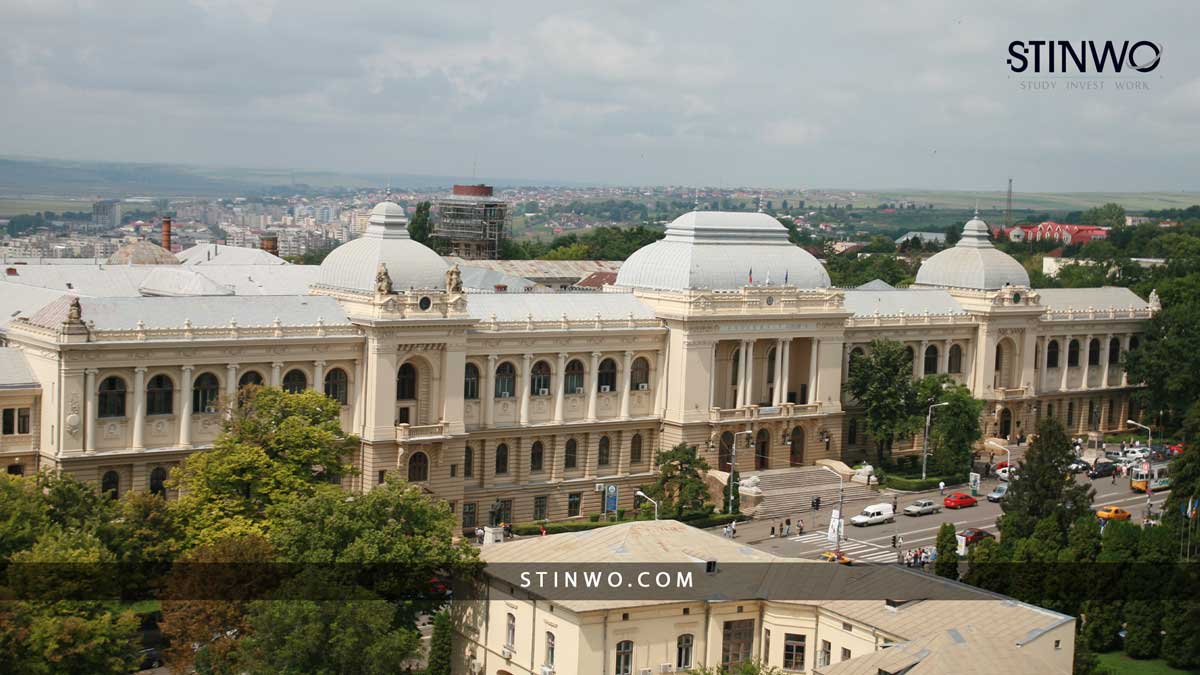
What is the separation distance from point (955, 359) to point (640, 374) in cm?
3500

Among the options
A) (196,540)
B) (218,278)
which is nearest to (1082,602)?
(196,540)

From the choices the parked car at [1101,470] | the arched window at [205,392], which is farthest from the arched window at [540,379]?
the parked car at [1101,470]

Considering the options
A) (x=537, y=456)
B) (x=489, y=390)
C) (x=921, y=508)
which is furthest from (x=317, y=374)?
(x=921, y=508)

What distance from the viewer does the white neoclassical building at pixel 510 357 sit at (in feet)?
307

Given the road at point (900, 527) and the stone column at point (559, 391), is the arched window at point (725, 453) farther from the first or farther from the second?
the stone column at point (559, 391)

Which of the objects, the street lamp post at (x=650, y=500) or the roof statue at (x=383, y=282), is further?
the street lamp post at (x=650, y=500)

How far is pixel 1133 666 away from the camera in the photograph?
278 feet

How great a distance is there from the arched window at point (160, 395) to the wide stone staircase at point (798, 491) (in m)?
39.1

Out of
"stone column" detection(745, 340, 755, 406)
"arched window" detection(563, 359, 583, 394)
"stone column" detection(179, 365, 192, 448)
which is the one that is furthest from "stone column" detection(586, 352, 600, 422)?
"stone column" detection(179, 365, 192, 448)

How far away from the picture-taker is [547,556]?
75.3 m

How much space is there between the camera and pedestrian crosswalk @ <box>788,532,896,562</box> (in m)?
100

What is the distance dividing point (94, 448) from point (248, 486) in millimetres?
12621

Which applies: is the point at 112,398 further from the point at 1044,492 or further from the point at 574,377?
the point at 1044,492

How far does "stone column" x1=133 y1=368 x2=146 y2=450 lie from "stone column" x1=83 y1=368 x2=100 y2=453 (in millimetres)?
2320
